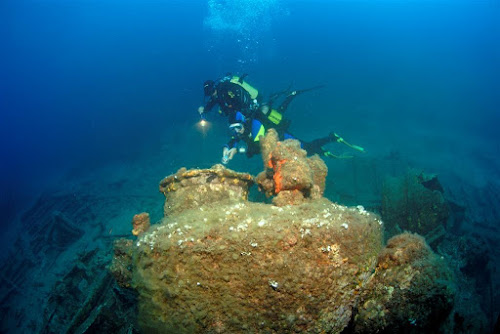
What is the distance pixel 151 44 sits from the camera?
12700cm

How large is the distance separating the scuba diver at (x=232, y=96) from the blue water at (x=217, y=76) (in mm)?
6763

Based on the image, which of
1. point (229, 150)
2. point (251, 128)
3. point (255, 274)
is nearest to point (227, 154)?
point (229, 150)

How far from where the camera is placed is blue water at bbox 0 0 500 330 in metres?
24.3

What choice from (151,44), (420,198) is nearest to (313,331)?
(420,198)

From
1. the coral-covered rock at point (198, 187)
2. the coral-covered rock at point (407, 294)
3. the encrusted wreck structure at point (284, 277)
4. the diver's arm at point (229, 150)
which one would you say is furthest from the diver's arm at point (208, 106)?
the coral-covered rock at point (407, 294)

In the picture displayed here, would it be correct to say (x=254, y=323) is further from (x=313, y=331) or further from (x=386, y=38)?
(x=386, y=38)

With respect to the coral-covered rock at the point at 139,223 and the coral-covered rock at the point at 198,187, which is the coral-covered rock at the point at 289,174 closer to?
the coral-covered rock at the point at 198,187

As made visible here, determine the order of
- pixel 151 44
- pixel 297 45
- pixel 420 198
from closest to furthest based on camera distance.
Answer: pixel 420 198 → pixel 297 45 → pixel 151 44

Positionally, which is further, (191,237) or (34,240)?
(34,240)

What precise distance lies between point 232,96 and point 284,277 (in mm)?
6126

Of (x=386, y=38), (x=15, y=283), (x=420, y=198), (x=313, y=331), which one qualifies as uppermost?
(x=386, y=38)

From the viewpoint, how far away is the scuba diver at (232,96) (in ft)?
22.8

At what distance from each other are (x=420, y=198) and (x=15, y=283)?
1469 cm

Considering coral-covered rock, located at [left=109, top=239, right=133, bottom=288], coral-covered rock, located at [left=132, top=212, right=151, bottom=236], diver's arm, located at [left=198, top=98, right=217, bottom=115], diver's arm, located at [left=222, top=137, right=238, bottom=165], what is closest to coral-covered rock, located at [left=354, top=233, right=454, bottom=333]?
coral-covered rock, located at [left=109, top=239, right=133, bottom=288]
